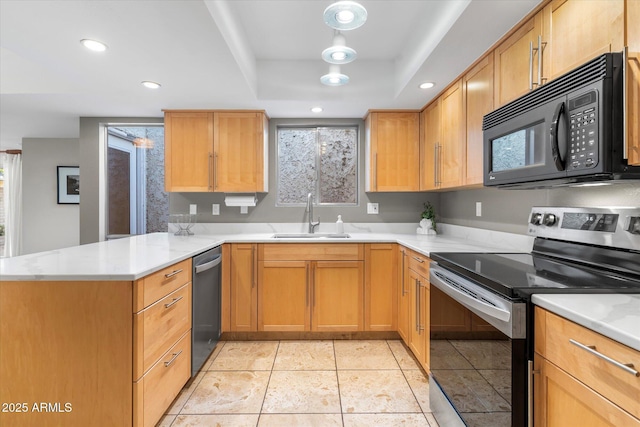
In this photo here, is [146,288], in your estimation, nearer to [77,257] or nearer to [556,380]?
[77,257]

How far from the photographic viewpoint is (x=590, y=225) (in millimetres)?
1459

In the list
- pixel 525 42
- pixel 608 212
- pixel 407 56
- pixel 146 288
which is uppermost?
pixel 407 56

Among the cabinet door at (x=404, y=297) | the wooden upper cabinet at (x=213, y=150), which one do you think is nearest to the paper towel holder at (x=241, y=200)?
Result: the wooden upper cabinet at (x=213, y=150)

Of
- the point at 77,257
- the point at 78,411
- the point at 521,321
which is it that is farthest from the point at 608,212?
the point at 77,257

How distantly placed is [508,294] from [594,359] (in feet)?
0.99

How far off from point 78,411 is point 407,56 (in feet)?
9.81

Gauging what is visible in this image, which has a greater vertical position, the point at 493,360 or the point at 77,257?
the point at 77,257

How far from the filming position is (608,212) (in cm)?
139

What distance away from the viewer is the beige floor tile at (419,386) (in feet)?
6.35

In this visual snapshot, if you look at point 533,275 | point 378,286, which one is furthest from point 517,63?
point 378,286

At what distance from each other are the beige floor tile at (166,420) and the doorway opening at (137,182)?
2.30 metres

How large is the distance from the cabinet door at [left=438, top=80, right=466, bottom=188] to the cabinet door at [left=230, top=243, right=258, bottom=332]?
183cm

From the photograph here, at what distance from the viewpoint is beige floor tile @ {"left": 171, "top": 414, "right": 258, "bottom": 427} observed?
69.0 inches

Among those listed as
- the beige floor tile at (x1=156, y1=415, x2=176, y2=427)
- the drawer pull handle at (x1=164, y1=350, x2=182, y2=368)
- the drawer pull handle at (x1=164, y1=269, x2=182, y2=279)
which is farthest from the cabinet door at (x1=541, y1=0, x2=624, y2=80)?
the beige floor tile at (x1=156, y1=415, x2=176, y2=427)
